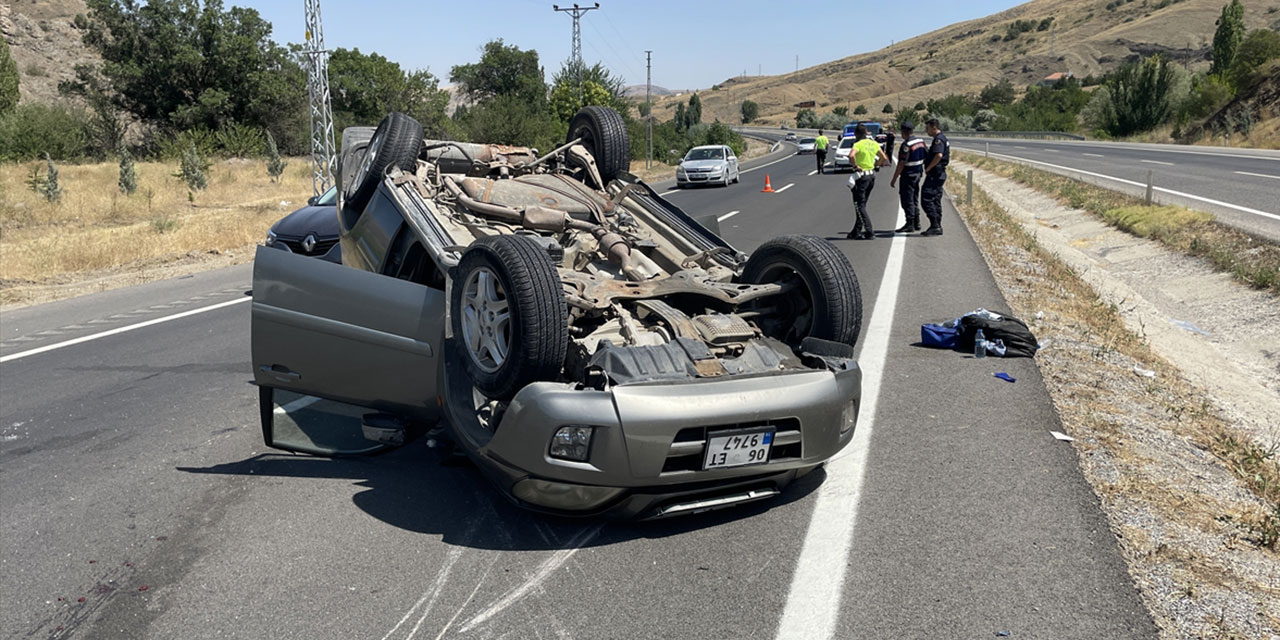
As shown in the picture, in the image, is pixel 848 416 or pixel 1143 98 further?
pixel 1143 98

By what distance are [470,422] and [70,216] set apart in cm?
2080

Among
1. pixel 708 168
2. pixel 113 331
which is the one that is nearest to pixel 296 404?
pixel 113 331

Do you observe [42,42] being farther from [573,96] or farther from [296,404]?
[296,404]

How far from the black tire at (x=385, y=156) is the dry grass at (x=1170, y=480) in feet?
14.3

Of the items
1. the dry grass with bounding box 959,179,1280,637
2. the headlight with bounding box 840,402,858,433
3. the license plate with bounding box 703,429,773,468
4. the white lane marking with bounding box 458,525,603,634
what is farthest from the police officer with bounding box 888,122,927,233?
the white lane marking with bounding box 458,525,603,634

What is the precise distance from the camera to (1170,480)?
4.46 meters

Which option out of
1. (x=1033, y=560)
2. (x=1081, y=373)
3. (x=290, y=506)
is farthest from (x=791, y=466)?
(x=1081, y=373)

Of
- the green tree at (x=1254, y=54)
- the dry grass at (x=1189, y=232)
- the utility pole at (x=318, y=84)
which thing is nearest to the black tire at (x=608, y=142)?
the dry grass at (x=1189, y=232)

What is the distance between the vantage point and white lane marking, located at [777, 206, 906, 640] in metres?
3.27

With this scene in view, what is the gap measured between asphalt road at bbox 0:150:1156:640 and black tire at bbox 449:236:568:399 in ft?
2.13

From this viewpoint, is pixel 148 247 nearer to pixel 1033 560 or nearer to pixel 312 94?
pixel 312 94

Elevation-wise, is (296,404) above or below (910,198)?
below

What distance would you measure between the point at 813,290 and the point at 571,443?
6.01ft

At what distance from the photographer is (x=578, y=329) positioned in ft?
15.3
